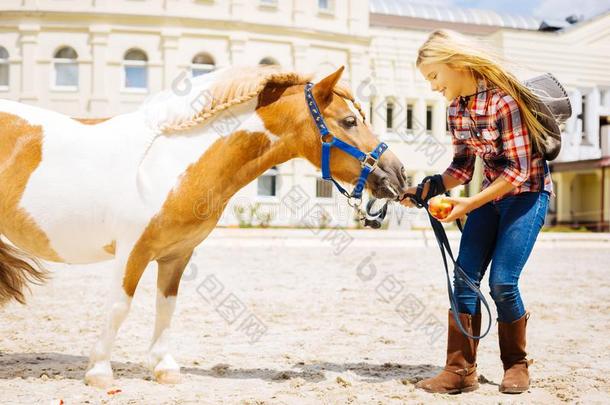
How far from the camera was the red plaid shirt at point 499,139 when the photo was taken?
373 cm

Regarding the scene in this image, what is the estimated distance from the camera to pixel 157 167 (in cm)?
388

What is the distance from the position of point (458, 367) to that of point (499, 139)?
1.43 metres

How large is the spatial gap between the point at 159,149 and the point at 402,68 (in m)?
31.0

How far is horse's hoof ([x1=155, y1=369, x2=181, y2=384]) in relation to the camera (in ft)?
13.4

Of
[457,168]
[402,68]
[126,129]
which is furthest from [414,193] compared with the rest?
[402,68]

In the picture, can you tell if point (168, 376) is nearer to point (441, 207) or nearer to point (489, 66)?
point (441, 207)

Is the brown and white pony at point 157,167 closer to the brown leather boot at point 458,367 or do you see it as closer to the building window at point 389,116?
the brown leather boot at point 458,367

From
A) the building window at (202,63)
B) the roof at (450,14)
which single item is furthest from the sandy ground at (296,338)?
the roof at (450,14)

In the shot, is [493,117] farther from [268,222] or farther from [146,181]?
[268,222]

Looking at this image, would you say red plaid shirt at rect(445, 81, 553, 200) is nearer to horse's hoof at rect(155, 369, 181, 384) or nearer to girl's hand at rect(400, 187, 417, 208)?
girl's hand at rect(400, 187, 417, 208)

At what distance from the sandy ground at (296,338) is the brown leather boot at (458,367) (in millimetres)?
85

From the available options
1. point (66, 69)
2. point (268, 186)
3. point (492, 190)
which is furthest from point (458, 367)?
point (66, 69)

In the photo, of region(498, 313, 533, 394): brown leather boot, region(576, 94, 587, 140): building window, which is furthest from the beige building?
region(498, 313, 533, 394): brown leather boot

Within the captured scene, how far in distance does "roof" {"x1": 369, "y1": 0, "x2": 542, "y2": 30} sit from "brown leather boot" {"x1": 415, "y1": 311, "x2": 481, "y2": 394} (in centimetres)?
3824
